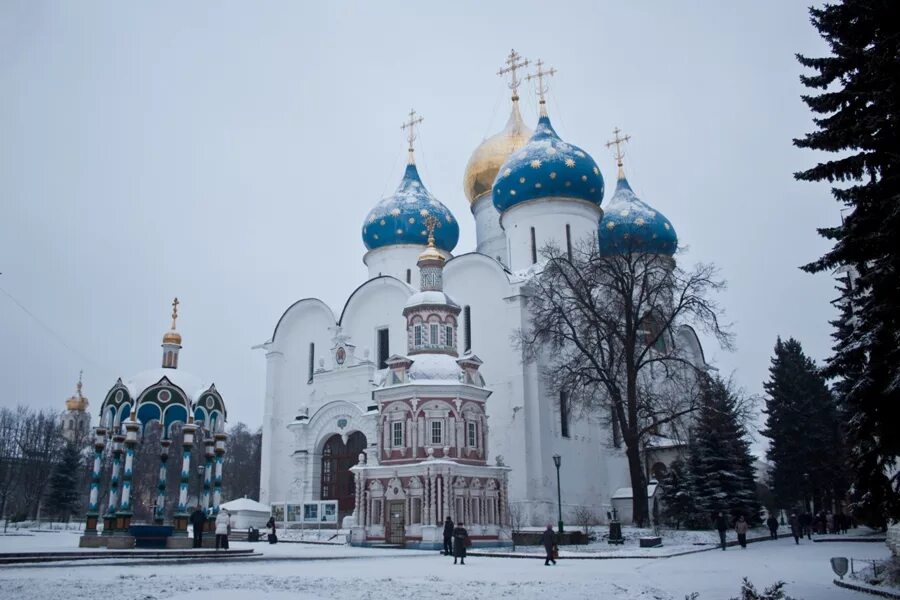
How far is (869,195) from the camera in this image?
7809 millimetres

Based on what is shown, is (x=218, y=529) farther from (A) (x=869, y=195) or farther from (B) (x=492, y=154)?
(B) (x=492, y=154)

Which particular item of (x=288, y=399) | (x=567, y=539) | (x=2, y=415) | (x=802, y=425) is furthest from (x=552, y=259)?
(x=2, y=415)

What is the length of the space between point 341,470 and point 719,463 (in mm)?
13005

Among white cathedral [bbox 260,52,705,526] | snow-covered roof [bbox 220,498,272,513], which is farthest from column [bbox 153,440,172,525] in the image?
snow-covered roof [bbox 220,498,272,513]

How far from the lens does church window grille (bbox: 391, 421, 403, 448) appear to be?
22.3 meters

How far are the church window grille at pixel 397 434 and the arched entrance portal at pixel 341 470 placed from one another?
5.55 metres

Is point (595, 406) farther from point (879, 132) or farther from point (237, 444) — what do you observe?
point (237, 444)

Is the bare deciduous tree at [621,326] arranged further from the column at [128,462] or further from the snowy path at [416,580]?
the column at [128,462]

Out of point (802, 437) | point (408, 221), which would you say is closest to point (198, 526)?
point (408, 221)

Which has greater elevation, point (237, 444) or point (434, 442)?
point (237, 444)

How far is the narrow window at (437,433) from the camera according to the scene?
21.9 meters

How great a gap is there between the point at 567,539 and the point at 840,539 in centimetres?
774

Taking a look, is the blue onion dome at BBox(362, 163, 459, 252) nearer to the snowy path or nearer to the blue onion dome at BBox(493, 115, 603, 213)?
the blue onion dome at BBox(493, 115, 603, 213)

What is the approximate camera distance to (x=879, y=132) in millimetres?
7785
